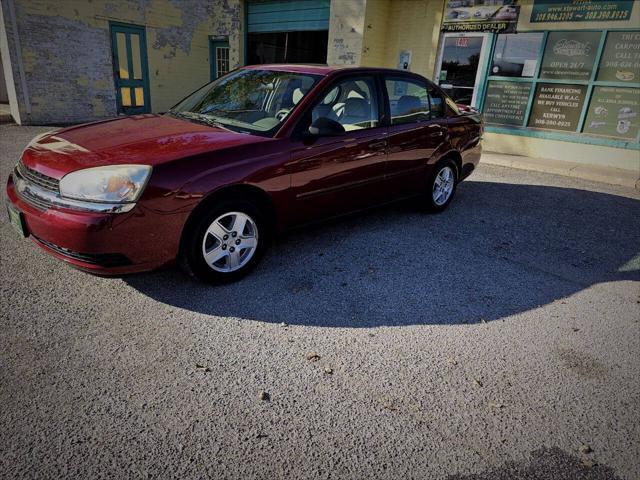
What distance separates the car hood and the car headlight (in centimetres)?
6

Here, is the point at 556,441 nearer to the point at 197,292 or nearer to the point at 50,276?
the point at 197,292

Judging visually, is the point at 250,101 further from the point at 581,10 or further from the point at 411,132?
the point at 581,10

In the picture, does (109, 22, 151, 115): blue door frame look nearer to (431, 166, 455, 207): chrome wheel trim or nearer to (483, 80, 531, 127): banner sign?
(483, 80, 531, 127): banner sign

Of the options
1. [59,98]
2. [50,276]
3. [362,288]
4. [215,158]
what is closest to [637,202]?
[362,288]

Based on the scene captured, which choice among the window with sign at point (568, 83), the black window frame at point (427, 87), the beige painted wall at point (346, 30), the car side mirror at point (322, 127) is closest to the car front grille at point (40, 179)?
the car side mirror at point (322, 127)

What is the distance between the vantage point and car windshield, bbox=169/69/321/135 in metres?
3.75

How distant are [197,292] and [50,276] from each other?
3.84 feet

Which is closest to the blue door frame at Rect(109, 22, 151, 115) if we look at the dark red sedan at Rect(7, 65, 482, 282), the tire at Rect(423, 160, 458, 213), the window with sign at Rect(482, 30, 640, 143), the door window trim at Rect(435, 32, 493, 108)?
the door window trim at Rect(435, 32, 493, 108)

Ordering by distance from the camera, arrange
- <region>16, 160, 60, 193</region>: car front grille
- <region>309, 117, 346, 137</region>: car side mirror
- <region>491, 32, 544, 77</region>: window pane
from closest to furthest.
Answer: <region>16, 160, 60, 193</region>: car front grille, <region>309, 117, 346, 137</region>: car side mirror, <region>491, 32, 544, 77</region>: window pane

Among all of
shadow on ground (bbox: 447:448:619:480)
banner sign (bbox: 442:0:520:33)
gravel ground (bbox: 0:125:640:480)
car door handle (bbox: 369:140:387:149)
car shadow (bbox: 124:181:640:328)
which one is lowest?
shadow on ground (bbox: 447:448:619:480)

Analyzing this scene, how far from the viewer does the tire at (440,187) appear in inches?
211

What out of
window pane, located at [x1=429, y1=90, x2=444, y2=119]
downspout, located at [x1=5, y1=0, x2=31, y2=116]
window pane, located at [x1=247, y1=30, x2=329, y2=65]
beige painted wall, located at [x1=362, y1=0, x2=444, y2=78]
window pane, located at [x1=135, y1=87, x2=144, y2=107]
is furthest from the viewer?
window pane, located at [x1=135, y1=87, x2=144, y2=107]

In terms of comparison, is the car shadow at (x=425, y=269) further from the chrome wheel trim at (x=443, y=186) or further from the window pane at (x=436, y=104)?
the window pane at (x=436, y=104)

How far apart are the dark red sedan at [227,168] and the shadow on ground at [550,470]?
7.33 ft
